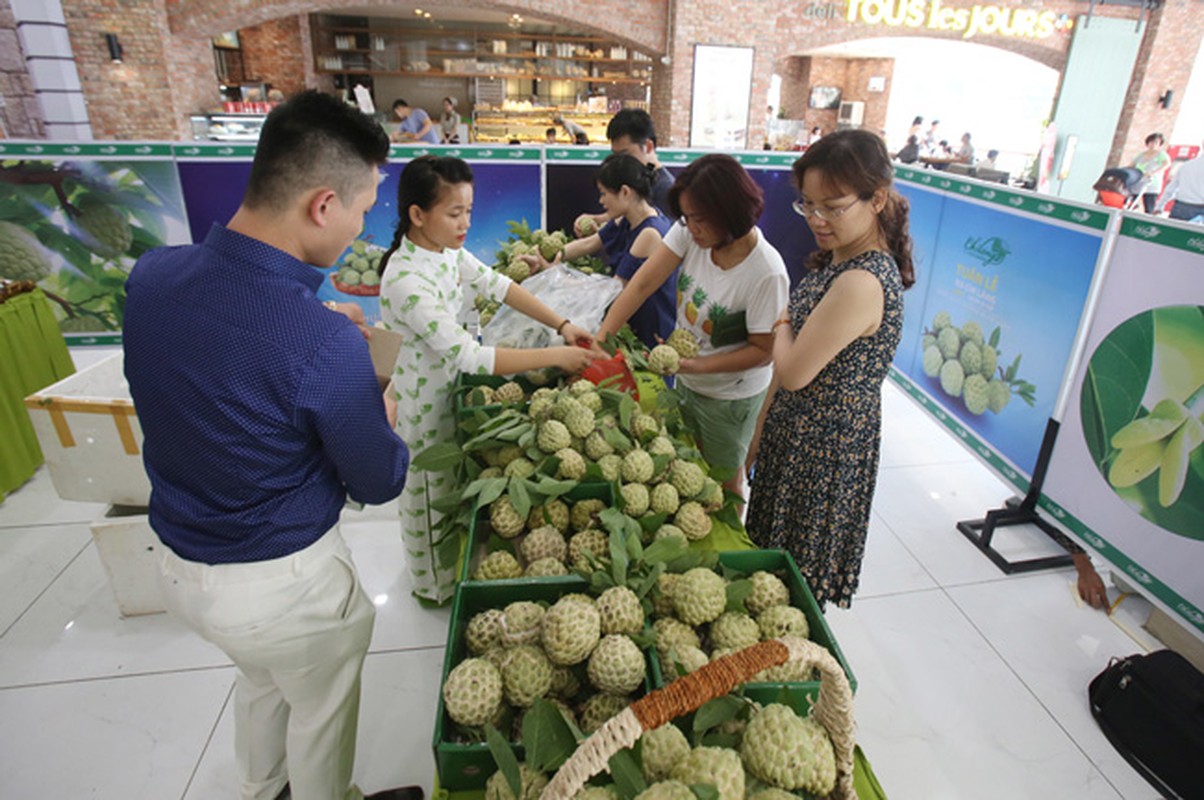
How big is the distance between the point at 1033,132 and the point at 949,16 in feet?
24.8

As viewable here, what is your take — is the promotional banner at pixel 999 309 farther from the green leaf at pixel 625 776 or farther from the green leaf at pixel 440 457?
the green leaf at pixel 625 776

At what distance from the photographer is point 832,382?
177 centimetres

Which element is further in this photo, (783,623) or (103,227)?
(103,227)

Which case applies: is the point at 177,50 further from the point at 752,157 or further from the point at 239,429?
the point at 239,429

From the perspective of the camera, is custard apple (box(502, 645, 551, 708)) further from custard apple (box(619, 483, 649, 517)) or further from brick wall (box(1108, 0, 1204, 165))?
brick wall (box(1108, 0, 1204, 165))

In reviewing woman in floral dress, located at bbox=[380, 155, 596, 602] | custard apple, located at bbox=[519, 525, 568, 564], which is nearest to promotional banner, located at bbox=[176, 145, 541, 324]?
woman in floral dress, located at bbox=[380, 155, 596, 602]

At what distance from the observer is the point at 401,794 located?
1.86 meters

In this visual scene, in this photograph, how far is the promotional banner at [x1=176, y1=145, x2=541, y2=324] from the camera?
4.63 m

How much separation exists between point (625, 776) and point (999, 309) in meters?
3.26

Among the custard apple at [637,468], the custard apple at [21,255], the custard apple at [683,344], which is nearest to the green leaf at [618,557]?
the custard apple at [637,468]

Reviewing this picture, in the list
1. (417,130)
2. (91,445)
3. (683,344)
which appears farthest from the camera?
(417,130)

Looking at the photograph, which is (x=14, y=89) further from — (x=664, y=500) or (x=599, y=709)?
(x=599, y=709)

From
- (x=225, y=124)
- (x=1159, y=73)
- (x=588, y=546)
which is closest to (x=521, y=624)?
(x=588, y=546)

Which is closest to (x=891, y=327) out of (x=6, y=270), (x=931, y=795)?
(x=931, y=795)
